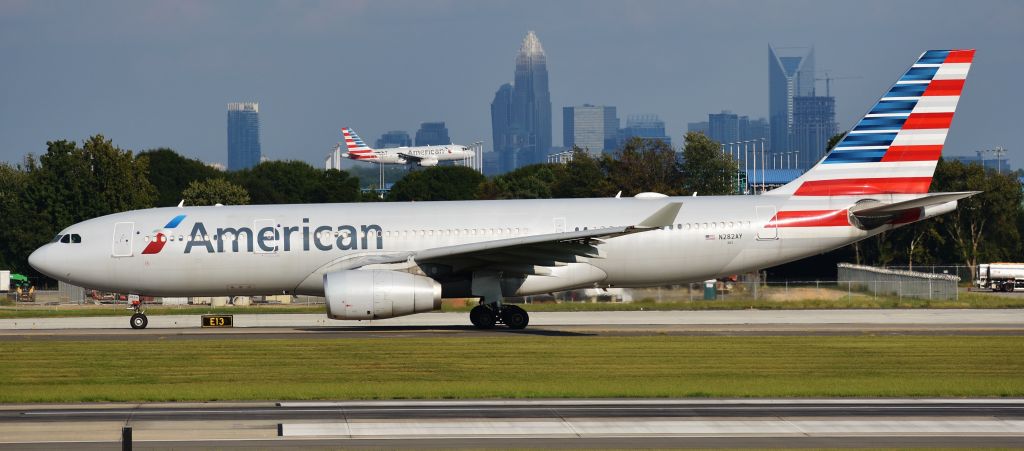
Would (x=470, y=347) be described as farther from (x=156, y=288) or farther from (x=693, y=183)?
(x=693, y=183)

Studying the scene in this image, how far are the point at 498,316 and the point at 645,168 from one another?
4624 centimetres

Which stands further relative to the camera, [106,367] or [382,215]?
[382,215]

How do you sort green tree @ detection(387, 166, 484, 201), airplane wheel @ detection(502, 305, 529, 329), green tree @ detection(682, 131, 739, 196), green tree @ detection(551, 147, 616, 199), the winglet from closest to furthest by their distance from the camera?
1. the winglet
2. airplane wheel @ detection(502, 305, 529, 329)
3. green tree @ detection(682, 131, 739, 196)
4. green tree @ detection(551, 147, 616, 199)
5. green tree @ detection(387, 166, 484, 201)

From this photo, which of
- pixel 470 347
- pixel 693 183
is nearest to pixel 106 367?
pixel 470 347

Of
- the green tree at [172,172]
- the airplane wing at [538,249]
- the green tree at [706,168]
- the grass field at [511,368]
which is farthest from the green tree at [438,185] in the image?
the grass field at [511,368]

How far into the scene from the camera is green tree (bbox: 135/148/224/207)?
→ 106662 mm

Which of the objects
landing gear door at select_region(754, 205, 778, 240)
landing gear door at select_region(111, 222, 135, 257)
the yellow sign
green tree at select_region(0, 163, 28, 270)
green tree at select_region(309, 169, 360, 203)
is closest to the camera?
landing gear door at select_region(111, 222, 135, 257)

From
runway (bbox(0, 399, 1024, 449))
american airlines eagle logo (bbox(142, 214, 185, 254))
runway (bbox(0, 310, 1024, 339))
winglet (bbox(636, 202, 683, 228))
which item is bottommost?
runway (bbox(0, 399, 1024, 449))

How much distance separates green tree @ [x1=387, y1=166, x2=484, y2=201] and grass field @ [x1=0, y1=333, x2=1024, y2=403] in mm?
92858

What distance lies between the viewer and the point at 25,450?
1420 centimetres

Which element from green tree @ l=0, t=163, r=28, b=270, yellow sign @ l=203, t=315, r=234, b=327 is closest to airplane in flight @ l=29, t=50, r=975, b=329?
yellow sign @ l=203, t=315, r=234, b=327

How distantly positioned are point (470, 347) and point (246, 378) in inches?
247

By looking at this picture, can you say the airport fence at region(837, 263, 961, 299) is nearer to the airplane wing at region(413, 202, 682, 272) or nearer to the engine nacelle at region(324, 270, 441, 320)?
the airplane wing at region(413, 202, 682, 272)

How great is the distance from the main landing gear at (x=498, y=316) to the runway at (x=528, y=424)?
13.4 m
